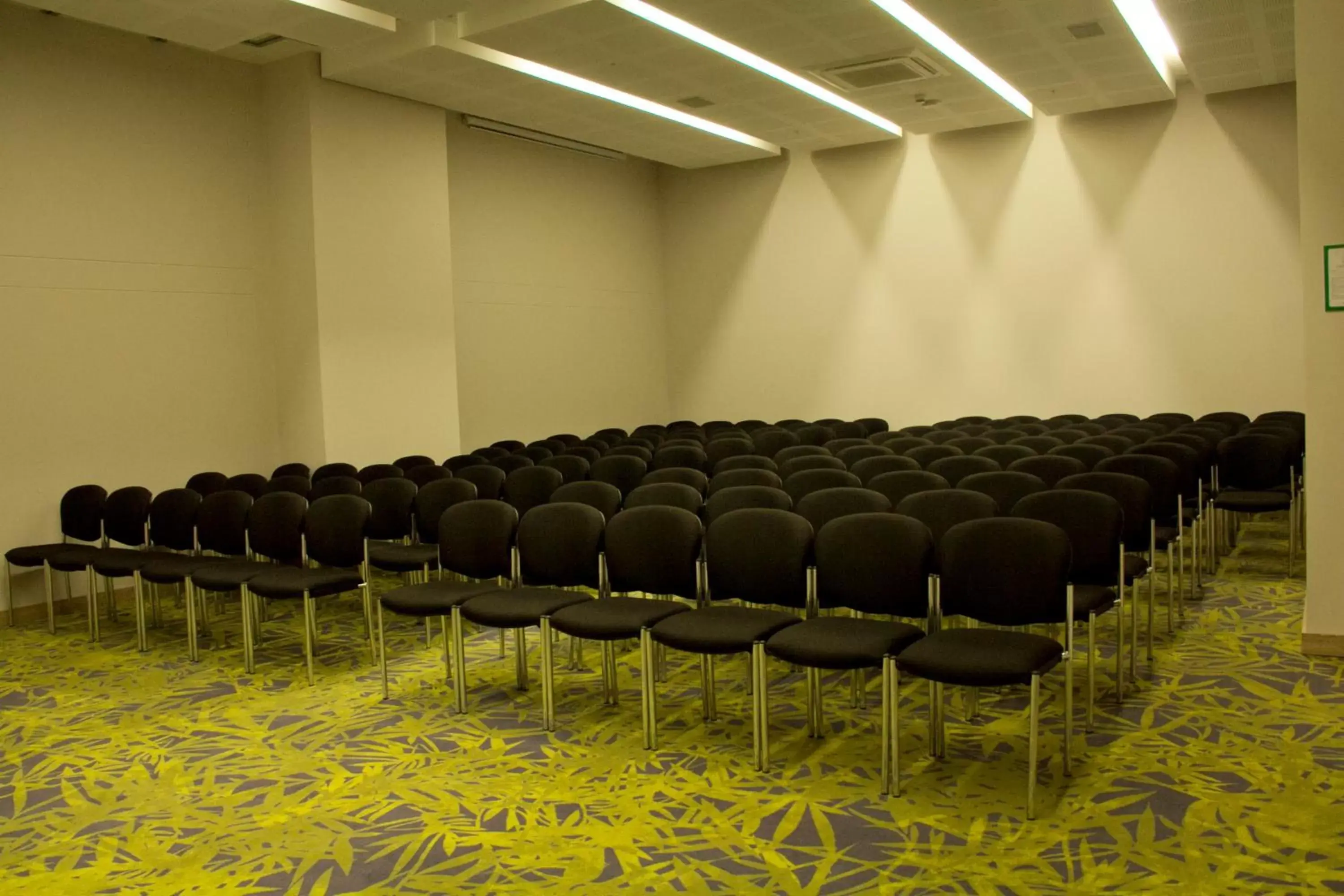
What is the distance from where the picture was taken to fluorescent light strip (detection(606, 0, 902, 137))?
870cm

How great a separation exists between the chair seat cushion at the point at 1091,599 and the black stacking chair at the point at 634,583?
1.69 meters

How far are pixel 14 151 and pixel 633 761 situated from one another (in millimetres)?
7274

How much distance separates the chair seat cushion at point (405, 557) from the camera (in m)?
6.76

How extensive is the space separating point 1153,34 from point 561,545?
8378 mm

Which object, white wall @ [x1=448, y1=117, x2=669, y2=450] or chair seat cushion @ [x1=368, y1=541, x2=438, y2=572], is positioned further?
white wall @ [x1=448, y1=117, x2=669, y2=450]

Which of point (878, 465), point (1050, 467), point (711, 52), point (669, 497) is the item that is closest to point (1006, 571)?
point (669, 497)

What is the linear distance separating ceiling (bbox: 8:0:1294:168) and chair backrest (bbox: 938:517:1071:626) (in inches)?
216

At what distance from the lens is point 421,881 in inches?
137

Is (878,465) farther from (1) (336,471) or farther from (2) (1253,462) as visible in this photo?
(1) (336,471)

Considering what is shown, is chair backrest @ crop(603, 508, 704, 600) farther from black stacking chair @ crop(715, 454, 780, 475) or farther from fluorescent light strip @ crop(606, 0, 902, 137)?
fluorescent light strip @ crop(606, 0, 902, 137)

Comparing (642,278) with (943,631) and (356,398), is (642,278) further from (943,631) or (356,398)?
(943,631)

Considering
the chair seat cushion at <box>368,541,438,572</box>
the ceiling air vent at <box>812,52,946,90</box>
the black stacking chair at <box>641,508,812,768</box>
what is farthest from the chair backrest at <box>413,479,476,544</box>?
the ceiling air vent at <box>812,52,946,90</box>

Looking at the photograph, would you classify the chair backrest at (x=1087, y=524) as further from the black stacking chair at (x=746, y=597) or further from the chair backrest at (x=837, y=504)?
the black stacking chair at (x=746, y=597)

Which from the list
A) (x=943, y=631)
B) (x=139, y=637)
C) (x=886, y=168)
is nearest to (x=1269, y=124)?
(x=886, y=168)
